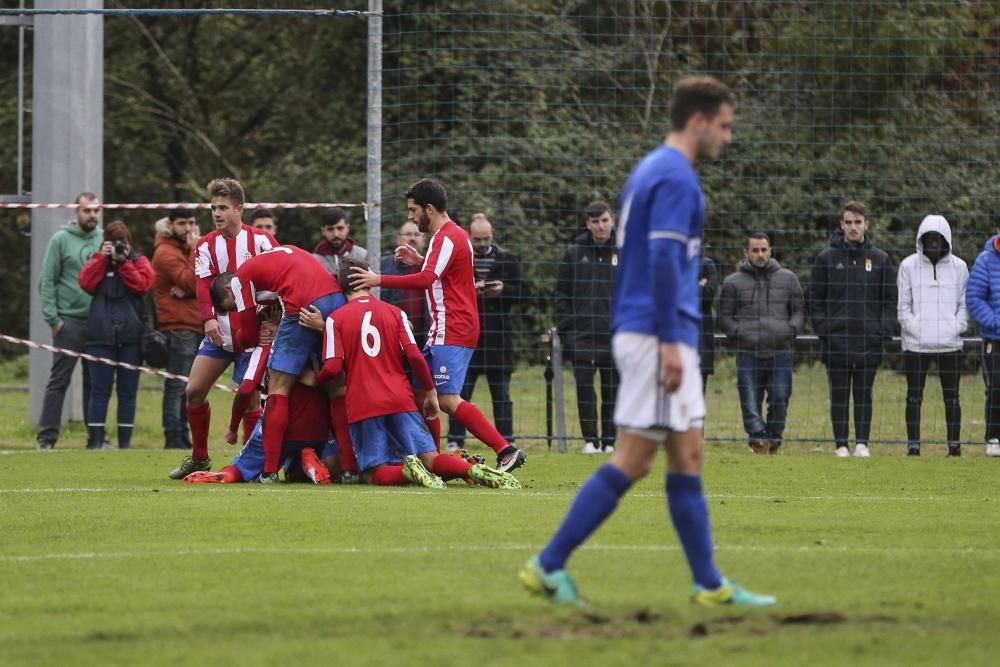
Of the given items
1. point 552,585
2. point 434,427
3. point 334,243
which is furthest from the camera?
point 334,243

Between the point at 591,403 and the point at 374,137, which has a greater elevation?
the point at 374,137

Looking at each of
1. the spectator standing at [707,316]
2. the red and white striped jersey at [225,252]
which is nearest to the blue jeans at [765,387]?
the spectator standing at [707,316]

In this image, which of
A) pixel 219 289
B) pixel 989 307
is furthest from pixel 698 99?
pixel 989 307

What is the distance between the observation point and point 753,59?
2147cm

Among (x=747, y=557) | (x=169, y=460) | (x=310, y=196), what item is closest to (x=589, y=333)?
(x=169, y=460)

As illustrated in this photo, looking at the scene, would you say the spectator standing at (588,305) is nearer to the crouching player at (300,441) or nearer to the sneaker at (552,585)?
the crouching player at (300,441)

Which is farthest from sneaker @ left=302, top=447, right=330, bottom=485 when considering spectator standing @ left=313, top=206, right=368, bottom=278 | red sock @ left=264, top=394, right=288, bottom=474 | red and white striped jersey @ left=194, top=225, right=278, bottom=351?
spectator standing @ left=313, top=206, right=368, bottom=278

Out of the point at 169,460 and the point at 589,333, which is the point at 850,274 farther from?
the point at 169,460

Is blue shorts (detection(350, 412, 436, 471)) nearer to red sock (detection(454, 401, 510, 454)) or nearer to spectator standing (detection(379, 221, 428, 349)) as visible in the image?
red sock (detection(454, 401, 510, 454))

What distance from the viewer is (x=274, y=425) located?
11977mm

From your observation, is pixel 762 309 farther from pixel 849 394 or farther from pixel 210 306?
pixel 210 306

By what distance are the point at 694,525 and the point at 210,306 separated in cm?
665

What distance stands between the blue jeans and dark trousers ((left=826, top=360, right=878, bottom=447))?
453 mm

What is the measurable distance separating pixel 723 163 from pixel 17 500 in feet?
36.2
